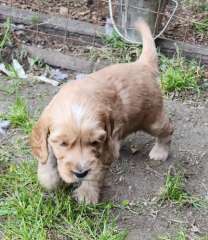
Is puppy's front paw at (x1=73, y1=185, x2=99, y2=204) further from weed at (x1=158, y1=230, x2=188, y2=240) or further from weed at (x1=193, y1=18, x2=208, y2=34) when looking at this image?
weed at (x1=193, y1=18, x2=208, y2=34)

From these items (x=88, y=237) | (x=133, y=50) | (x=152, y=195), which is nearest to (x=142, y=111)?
(x=152, y=195)

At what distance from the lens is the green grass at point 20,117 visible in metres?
5.07

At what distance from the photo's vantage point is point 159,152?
16.0 feet

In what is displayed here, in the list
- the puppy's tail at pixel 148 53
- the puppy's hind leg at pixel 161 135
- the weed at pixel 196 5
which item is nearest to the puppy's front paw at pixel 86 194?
the puppy's hind leg at pixel 161 135

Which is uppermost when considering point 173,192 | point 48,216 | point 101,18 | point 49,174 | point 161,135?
point 101,18

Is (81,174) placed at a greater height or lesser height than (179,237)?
greater

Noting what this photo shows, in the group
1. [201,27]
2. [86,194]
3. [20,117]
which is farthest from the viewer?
[201,27]

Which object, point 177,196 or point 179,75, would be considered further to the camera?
point 179,75

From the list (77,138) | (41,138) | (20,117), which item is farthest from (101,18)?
(77,138)

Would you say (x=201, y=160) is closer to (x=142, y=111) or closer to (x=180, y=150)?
(x=180, y=150)

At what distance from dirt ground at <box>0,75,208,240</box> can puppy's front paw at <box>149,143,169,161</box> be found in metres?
0.06

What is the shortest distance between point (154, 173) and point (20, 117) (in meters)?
1.32

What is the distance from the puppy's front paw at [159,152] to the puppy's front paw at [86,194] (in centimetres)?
81

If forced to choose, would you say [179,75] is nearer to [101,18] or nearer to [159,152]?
[159,152]
